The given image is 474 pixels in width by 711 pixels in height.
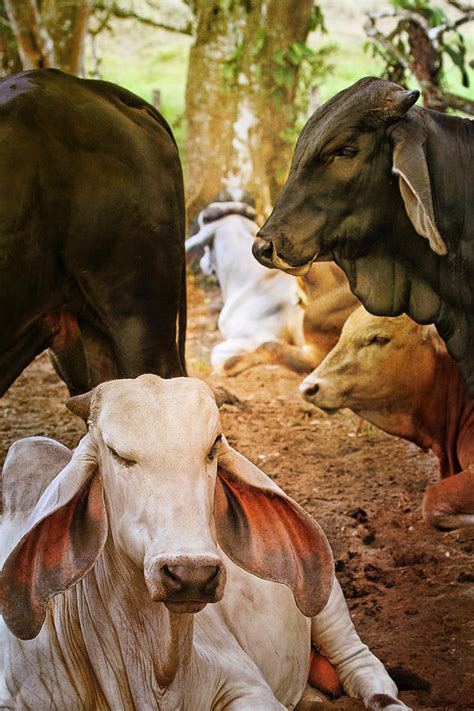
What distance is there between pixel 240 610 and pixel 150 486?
2.98ft

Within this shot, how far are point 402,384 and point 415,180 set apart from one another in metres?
1.41

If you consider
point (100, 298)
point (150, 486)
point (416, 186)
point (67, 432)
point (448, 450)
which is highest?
point (416, 186)

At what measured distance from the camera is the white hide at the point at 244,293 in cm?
752

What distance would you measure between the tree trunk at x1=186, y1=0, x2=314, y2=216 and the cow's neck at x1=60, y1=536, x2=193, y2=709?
6.71 meters

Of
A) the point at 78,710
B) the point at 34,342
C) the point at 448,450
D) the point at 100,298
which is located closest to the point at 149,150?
the point at 100,298

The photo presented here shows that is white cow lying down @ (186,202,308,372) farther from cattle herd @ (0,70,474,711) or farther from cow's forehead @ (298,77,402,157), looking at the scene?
cow's forehead @ (298,77,402,157)

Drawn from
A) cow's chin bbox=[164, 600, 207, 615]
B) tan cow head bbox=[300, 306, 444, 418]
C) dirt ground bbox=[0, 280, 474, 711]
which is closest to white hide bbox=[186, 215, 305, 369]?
dirt ground bbox=[0, 280, 474, 711]

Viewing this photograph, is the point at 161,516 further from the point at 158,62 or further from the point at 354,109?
the point at 158,62

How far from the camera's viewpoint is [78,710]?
9.30 feet

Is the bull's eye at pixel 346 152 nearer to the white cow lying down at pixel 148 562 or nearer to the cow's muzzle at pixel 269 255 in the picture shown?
the cow's muzzle at pixel 269 255

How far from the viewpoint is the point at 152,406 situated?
2.65 m

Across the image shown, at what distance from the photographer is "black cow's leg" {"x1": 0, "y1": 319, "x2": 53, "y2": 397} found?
14.4ft

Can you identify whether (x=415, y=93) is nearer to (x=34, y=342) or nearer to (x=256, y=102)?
(x=34, y=342)

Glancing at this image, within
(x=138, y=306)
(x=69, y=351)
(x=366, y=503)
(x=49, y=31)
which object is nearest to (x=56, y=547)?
(x=138, y=306)
